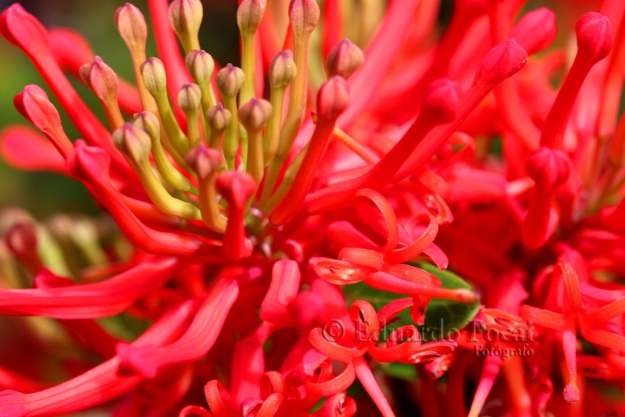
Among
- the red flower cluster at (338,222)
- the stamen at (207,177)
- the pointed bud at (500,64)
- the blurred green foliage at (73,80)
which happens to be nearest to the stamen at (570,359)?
the red flower cluster at (338,222)

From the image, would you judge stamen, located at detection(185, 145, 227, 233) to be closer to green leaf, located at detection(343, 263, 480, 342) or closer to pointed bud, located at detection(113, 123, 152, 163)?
pointed bud, located at detection(113, 123, 152, 163)

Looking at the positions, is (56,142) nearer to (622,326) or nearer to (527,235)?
(527,235)

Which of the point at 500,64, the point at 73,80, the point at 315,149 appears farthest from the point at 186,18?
the point at 73,80

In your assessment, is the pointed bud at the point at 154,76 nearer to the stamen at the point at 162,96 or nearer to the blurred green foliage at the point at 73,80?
the stamen at the point at 162,96

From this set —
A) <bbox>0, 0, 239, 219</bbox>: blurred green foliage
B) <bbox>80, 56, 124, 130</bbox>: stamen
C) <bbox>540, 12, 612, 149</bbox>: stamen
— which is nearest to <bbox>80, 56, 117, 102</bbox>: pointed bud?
<bbox>80, 56, 124, 130</bbox>: stamen

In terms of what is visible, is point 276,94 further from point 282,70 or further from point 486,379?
point 486,379

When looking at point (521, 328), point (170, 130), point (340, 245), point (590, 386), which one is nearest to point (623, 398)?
point (590, 386)
